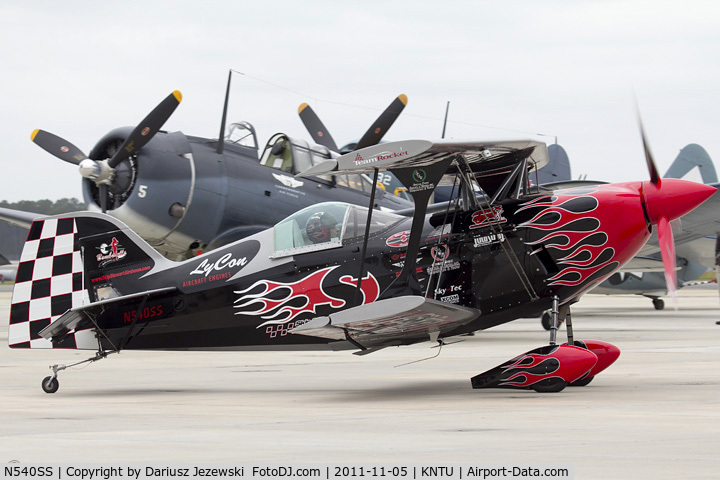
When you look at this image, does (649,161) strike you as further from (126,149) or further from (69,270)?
(126,149)

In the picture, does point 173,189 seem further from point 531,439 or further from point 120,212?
point 531,439

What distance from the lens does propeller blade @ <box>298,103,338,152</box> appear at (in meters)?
23.9

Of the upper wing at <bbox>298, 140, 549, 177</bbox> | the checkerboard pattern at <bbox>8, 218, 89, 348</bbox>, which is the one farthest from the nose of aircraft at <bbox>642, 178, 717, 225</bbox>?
the checkerboard pattern at <bbox>8, 218, 89, 348</bbox>

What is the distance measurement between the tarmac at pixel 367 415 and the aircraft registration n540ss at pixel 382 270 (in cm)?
61

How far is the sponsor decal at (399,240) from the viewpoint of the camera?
9453 mm

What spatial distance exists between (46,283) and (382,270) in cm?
400

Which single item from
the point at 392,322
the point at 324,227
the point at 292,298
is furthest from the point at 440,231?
the point at 292,298

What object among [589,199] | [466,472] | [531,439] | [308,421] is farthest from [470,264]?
[466,472]

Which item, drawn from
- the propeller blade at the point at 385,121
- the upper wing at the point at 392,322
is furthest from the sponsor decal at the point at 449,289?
the propeller blade at the point at 385,121

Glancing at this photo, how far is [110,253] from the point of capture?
10664 mm

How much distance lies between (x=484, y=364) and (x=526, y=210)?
4.35m

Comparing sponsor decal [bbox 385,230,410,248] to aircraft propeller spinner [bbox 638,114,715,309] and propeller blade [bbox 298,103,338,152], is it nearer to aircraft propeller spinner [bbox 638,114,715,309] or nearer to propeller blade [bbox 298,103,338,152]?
aircraft propeller spinner [bbox 638,114,715,309]

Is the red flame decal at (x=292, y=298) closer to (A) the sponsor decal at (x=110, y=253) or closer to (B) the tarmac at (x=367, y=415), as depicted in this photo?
(B) the tarmac at (x=367, y=415)

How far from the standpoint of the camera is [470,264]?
919 cm
